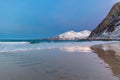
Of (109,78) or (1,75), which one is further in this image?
(1,75)

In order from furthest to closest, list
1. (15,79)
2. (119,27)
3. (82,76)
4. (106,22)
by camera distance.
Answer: (106,22)
(119,27)
(82,76)
(15,79)

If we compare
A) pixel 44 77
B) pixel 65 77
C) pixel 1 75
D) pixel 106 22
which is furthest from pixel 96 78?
pixel 106 22

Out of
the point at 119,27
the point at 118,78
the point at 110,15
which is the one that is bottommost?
the point at 118,78

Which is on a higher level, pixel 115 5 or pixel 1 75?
pixel 115 5

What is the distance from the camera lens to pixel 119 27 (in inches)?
5138

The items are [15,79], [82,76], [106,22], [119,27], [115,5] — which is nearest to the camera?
[15,79]

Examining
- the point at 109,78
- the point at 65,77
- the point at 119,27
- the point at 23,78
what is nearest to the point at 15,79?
the point at 23,78

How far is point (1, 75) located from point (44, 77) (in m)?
1.93

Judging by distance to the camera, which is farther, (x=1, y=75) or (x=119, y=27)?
(x=119, y=27)

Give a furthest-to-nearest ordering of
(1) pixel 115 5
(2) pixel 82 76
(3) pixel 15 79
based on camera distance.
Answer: (1) pixel 115 5
(2) pixel 82 76
(3) pixel 15 79

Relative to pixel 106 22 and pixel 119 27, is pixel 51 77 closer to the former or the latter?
pixel 119 27

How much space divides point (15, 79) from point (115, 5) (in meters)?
188

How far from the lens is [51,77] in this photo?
30.8 ft

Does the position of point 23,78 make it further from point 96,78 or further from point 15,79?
point 96,78
